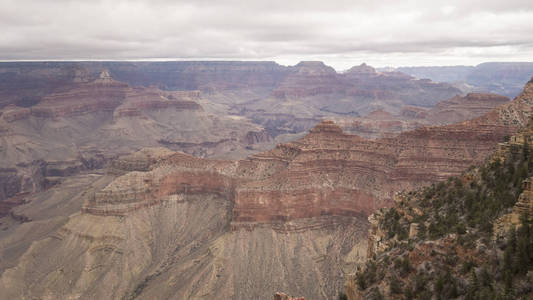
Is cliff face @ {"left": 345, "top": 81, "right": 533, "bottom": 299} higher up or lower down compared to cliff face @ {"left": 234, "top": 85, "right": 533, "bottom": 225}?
higher up

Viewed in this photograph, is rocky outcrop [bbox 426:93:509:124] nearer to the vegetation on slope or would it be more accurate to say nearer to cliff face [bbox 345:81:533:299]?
cliff face [bbox 345:81:533:299]

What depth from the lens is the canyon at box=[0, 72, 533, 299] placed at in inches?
2557

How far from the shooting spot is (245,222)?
239 feet

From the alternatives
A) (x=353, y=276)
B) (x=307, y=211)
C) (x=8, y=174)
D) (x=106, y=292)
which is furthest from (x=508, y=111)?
(x=8, y=174)

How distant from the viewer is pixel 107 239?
76000 mm

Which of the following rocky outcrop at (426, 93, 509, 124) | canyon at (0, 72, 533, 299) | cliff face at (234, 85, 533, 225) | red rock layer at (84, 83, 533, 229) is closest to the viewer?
canyon at (0, 72, 533, 299)

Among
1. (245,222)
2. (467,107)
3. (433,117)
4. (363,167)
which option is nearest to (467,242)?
(245,222)

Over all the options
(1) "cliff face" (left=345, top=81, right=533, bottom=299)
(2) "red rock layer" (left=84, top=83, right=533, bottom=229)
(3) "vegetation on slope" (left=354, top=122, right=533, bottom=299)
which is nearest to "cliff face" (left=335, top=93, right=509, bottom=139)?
(2) "red rock layer" (left=84, top=83, right=533, bottom=229)

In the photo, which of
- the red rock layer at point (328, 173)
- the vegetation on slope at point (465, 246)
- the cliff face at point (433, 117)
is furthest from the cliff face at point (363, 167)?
the cliff face at point (433, 117)

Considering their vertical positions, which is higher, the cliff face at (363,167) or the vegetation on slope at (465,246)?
the vegetation on slope at (465,246)

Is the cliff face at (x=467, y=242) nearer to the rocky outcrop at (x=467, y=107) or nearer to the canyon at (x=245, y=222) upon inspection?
the canyon at (x=245, y=222)

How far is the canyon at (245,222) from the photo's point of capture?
64938 millimetres

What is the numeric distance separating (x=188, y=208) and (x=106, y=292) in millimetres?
25317

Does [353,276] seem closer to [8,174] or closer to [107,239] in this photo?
[107,239]
